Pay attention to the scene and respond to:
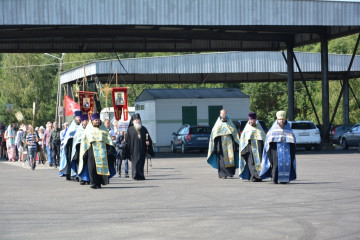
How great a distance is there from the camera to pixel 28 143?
3055 centimetres

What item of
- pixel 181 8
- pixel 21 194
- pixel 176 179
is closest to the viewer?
pixel 21 194

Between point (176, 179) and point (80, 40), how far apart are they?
69.8ft

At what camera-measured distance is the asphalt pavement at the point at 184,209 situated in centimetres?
1097

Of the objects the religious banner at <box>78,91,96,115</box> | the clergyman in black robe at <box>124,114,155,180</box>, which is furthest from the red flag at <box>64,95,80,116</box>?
the clergyman in black robe at <box>124,114,155,180</box>

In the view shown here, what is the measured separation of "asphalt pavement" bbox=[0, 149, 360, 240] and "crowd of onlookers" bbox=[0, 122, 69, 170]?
8.46 metres

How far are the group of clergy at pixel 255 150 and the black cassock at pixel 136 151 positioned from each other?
180 centimetres

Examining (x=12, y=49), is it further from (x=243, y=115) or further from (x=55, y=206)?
(x=55, y=206)

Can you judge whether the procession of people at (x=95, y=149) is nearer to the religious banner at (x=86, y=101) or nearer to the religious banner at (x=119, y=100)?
the religious banner at (x=86, y=101)

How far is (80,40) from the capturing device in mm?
42375

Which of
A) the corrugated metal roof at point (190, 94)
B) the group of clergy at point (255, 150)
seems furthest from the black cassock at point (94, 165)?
the corrugated metal roof at point (190, 94)

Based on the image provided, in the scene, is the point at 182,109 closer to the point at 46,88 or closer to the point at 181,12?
the point at 181,12

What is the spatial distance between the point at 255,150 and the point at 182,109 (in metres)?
31.0

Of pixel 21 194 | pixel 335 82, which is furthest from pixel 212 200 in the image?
pixel 335 82

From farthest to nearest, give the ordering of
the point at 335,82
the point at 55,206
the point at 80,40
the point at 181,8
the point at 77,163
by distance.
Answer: the point at 335,82 → the point at 80,40 → the point at 181,8 → the point at 77,163 → the point at 55,206
